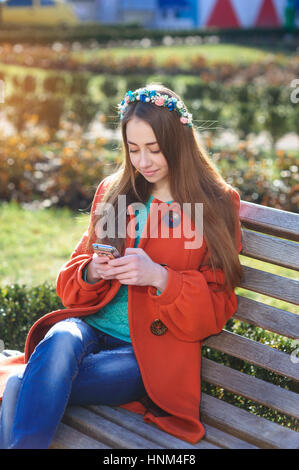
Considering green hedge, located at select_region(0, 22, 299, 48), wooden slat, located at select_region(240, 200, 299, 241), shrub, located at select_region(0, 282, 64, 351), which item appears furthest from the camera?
green hedge, located at select_region(0, 22, 299, 48)

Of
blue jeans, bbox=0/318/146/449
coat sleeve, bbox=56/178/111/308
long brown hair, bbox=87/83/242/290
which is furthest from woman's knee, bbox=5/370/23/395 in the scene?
long brown hair, bbox=87/83/242/290

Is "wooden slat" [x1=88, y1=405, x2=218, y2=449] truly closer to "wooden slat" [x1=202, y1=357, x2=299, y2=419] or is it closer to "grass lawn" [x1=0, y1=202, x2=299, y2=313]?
"wooden slat" [x1=202, y1=357, x2=299, y2=419]

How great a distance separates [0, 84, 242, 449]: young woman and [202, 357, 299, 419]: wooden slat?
17cm

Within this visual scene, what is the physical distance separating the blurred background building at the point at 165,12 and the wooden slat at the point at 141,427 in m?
28.0

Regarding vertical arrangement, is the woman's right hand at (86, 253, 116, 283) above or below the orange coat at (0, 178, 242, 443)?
above

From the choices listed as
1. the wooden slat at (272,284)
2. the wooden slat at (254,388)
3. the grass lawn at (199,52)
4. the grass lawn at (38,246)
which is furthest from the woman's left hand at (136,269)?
the grass lawn at (199,52)

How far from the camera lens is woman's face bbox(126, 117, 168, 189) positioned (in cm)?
222

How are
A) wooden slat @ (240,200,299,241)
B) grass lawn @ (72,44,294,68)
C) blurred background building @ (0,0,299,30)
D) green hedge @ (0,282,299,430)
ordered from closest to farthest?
1. wooden slat @ (240,200,299,241)
2. green hedge @ (0,282,299,430)
3. grass lawn @ (72,44,294,68)
4. blurred background building @ (0,0,299,30)

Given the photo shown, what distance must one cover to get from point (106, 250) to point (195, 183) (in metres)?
0.44

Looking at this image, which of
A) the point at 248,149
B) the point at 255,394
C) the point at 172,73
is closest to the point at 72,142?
the point at 248,149

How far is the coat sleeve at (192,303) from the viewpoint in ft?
7.01

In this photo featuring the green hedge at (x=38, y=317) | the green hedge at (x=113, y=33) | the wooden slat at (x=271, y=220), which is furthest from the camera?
the green hedge at (x=113, y=33)

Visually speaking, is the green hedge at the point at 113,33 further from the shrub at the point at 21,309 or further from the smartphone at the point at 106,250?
the smartphone at the point at 106,250

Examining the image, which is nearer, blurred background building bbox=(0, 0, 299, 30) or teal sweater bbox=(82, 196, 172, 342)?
teal sweater bbox=(82, 196, 172, 342)
